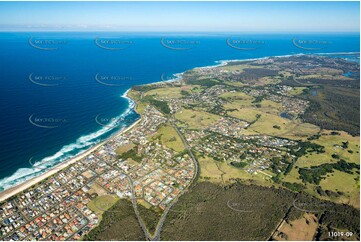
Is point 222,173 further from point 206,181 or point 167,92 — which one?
point 167,92

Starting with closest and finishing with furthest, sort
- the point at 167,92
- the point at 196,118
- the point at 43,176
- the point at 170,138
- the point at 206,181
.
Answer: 1. the point at 43,176
2. the point at 206,181
3. the point at 170,138
4. the point at 196,118
5. the point at 167,92

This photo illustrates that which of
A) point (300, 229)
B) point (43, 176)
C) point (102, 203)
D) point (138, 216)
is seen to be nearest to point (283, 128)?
point (300, 229)

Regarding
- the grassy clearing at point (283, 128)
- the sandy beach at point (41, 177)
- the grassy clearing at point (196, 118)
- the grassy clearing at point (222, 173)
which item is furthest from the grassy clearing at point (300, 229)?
the sandy beach at point (41, 177)

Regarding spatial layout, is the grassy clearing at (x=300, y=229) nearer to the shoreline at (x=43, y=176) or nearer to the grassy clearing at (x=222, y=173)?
the grassy clearing at (x=222, y=173)

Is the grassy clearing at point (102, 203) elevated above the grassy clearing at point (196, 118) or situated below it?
above

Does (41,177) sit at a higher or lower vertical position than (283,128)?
higher

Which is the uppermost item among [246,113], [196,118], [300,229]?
[300,229]

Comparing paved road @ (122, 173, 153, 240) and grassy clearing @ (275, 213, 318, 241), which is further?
grassy clearing @ (275, 213, 318, 241)

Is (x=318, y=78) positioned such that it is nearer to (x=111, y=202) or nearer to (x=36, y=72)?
(x=111, y=202)

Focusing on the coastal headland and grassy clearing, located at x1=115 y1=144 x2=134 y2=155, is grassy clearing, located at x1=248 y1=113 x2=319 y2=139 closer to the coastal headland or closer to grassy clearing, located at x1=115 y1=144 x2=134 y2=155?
the coastal headland

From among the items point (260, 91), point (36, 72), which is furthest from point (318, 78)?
point (36, 72)

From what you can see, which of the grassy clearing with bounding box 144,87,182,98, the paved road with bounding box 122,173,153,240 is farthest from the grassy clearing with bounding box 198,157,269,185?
the grassy clearing with bounding box 144,87,182,98
